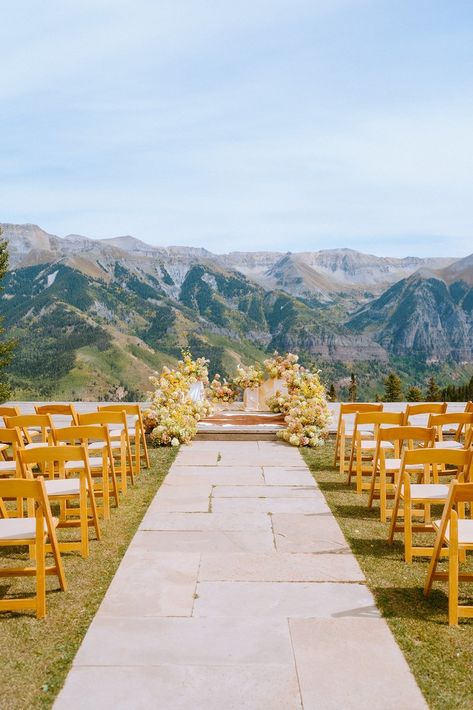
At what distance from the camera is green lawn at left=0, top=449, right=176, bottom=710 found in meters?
3.12

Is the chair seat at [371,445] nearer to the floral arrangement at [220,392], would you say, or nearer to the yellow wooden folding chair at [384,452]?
the yellow wooden folding chair at [384,452]

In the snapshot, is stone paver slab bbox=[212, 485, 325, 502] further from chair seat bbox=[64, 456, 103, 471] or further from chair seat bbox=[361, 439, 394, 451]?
chair seat bbox=[64, 456, 103, 471]

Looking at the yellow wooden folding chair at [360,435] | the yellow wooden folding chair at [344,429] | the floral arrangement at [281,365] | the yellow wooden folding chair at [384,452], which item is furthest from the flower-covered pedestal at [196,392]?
the yellow wooden folding chair at [384,452]

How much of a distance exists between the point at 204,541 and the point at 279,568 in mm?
814

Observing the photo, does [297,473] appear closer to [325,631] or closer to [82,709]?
[325,631]

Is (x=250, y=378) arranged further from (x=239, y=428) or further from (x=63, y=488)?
(x=63, y=488)

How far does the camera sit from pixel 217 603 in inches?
160

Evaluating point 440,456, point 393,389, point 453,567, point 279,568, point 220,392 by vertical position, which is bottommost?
point 393,389

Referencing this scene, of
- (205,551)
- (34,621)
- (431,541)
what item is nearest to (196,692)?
(34,621)

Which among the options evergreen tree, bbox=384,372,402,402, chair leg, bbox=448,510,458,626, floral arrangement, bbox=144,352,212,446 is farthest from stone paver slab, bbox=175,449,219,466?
evergreen tree, bbox=384,372,402,402

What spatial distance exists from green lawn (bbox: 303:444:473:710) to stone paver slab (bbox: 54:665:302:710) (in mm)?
440

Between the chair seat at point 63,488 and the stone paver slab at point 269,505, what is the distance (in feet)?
4.82

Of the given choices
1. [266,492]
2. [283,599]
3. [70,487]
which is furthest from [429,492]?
[70,487]

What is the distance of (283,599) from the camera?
163 inches
